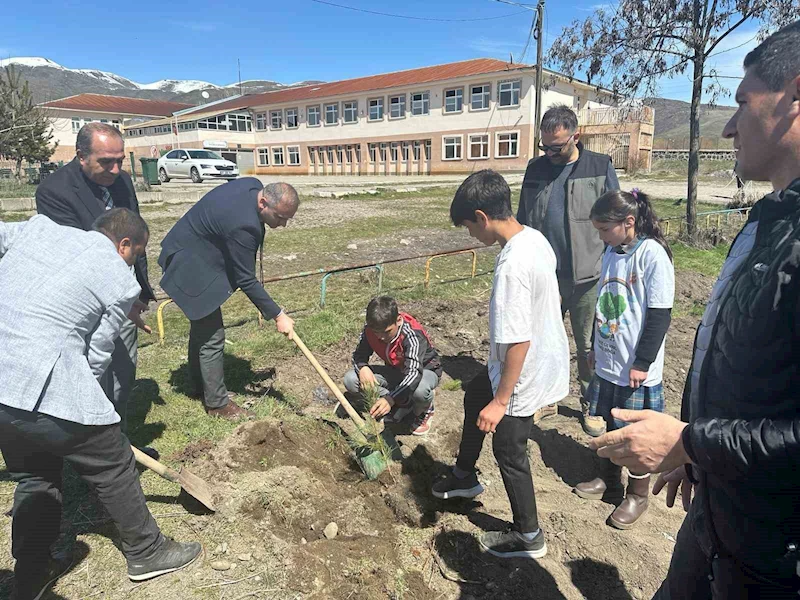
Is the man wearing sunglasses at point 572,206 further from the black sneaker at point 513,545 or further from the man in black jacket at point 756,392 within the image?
the man in black jacket at point 756,392

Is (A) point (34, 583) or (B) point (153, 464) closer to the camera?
(A) point (34, 583)

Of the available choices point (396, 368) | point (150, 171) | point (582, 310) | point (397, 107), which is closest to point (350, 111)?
point (397, 107)

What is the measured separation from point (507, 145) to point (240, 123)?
84.2 feet

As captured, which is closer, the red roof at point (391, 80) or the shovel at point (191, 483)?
the shovel at point (191, 483)

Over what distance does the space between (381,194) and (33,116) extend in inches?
841

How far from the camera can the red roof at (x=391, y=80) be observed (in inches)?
1350

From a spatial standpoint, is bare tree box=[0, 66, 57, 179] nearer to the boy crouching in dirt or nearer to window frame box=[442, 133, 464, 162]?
window frame box=[442, 133, 464, 162]

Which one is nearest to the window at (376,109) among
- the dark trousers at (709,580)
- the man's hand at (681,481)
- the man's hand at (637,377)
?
the man's hand at (637,377)

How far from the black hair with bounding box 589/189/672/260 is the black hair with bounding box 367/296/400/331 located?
1366 mm

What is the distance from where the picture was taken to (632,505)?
2920mm

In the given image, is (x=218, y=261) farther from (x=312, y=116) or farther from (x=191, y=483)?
(x=312, y=116)

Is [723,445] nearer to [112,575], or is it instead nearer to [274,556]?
Answer: [274,556]

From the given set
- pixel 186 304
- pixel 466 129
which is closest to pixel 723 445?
pixel 186 304

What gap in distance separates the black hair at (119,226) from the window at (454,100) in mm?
34637
